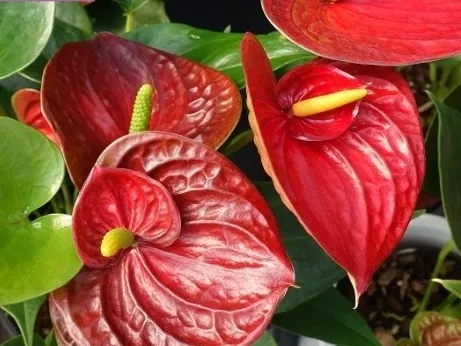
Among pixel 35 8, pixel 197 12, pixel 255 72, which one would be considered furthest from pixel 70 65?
pixel 197 12

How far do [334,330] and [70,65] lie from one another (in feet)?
1.45

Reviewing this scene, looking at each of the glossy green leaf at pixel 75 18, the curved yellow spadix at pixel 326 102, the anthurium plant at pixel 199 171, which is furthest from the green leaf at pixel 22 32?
the curved yellow spadix at pixel 326 102

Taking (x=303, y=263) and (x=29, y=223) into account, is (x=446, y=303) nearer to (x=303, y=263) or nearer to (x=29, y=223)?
(x=303, y=263)

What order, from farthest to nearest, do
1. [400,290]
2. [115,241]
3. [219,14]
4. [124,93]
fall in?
[219,14] < [400,290] < [124,93] < [115,241]

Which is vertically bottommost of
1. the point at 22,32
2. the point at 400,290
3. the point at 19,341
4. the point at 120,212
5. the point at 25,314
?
the point at 400,290

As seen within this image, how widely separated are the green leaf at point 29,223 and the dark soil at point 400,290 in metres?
0.54

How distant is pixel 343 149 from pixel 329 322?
29 cm

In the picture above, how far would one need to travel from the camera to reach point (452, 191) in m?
0.76

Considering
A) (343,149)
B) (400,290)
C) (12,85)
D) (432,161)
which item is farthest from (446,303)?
(12,85)

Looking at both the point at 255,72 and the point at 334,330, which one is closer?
the point at 255,72

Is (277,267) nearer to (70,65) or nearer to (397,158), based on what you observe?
(397,158)

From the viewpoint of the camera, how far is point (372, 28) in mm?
600

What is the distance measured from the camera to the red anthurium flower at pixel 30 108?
686 mm

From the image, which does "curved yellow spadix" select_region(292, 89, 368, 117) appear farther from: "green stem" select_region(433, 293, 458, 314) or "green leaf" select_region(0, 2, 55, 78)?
"green stem" select_region(433, 293, 458, 314)
